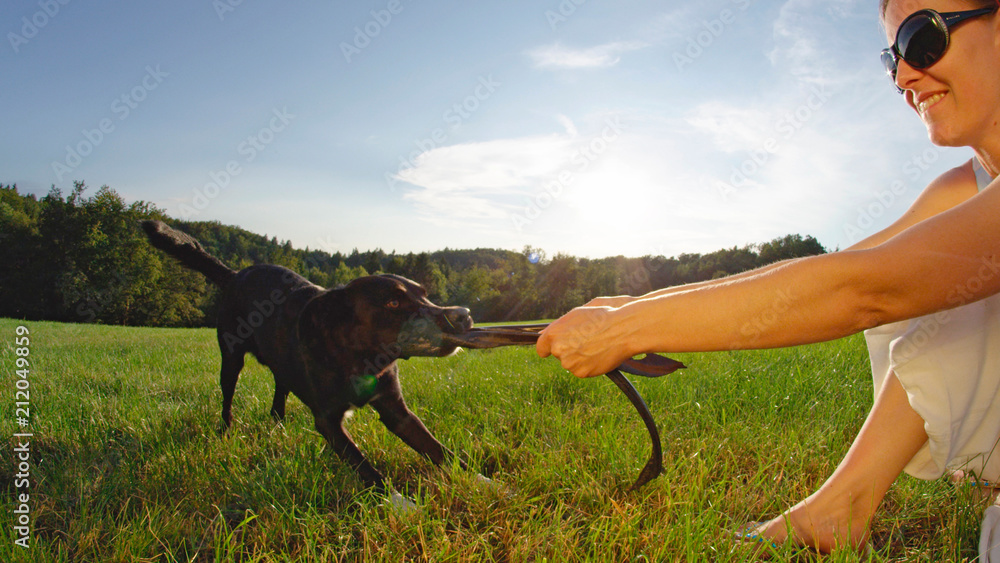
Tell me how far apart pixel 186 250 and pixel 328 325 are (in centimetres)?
211

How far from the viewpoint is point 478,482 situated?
2.33m

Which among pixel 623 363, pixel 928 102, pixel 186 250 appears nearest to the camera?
pixel 623 363

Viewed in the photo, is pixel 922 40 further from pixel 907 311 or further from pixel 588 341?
pixel 588 341

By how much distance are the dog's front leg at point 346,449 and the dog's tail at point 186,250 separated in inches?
87.3

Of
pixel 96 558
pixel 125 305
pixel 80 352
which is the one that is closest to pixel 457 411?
pixel 96 558

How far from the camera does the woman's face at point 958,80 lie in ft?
5.06

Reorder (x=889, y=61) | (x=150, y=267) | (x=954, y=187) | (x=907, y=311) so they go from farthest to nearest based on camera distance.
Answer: (x=150, y=267) < (x=954, y=187) < (x=889, y=61) < (x=907, y=311)

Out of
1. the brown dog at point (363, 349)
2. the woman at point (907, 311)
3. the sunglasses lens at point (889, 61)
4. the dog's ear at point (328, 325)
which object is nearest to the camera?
the woman at point (907, 311)

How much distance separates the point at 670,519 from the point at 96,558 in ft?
7.47

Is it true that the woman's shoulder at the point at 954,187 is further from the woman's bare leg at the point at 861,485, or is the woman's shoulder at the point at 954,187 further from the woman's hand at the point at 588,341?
the woman's hand at the point at 588,341

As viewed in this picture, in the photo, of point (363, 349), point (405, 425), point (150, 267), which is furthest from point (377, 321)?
point (150, 267)

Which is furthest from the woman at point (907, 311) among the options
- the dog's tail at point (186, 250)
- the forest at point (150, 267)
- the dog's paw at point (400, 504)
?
the forest at point (150, 267)

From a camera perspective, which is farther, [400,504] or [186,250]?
[186,250]

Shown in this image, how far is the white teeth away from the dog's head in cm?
211
